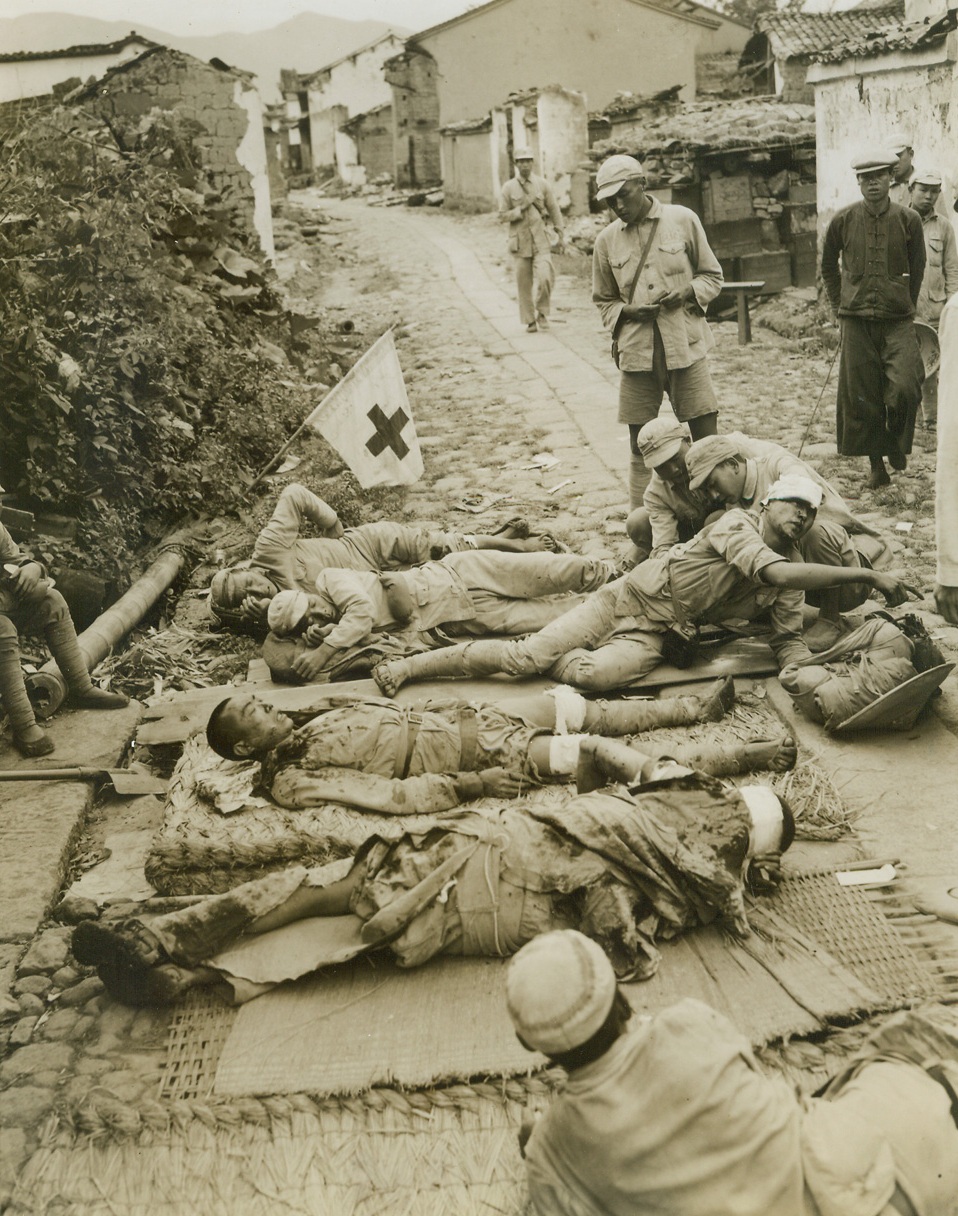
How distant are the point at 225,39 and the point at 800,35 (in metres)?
12.8

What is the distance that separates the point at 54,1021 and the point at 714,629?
338 cm

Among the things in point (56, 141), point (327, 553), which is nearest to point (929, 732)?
point (327, 553)

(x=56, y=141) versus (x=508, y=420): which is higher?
(x=56, y=141)

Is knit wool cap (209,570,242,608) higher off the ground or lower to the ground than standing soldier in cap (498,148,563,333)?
lower

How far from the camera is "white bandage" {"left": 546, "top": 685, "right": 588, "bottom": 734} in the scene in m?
4.86

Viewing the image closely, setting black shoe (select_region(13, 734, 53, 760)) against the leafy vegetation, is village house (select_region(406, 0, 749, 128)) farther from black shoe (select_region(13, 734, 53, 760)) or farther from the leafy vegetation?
black shoe (select_region(13, 734, 53, 760))

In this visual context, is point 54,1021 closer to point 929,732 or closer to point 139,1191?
point 139,1191

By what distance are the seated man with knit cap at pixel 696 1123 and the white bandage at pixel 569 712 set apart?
2.42 meters

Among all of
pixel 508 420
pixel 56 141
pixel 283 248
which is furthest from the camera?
pixel 283 248

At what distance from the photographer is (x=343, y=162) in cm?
3900

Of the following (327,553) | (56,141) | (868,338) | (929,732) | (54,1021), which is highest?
(56,141)

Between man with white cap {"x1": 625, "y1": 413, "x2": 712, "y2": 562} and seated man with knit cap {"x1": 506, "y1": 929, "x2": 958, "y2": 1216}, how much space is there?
3.58 m

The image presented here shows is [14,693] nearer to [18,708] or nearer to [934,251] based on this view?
[18,708]

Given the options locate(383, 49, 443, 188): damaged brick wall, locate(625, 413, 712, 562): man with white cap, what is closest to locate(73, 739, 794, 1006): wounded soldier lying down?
locate(625, 413, 712, 562): man with white cap
